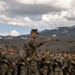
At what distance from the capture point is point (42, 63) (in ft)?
71.6

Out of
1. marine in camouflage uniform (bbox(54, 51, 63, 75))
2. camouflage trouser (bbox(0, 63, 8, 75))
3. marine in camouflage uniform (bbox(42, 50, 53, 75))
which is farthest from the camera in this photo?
marine in camouflage uniform (bbox(54, 51, 63, 75))

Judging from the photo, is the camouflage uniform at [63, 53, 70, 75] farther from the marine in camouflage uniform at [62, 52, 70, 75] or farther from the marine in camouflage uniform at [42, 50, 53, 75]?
the marine in camouflage uniform at [42, 50, 53, 75]

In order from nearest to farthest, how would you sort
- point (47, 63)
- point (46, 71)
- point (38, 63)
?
1. point (38, 63)
2. point (47, 63)
3. point (46, 71)

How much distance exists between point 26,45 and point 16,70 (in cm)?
743

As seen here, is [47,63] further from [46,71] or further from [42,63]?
[46,71]

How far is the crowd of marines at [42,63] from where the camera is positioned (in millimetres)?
19234

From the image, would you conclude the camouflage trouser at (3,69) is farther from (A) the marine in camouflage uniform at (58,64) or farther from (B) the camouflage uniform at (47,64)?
(A) the marine in camouflage uniform at (58,64)

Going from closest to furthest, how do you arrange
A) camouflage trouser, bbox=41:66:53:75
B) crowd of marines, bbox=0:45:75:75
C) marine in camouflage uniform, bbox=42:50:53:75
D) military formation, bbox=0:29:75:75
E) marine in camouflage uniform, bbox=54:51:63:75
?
military formation, bbox=0:29:75:75
crowd of marines, bbox=0:45:75:75
marine in camouflage uniform, bbox=42:50:53:75
camouflage trouser, bbox=41:66:53:75
marine in camouflage uniform, bbox=54:51:63:75

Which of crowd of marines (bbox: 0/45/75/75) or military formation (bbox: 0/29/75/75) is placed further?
crowd of marines (bbox: 0/45/75/75)

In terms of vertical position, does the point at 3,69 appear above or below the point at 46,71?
above

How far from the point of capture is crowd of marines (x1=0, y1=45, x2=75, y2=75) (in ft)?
63.1

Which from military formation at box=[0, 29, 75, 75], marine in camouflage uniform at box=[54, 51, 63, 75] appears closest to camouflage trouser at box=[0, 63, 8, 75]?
military formation at box=[0, 29, 75, 75]

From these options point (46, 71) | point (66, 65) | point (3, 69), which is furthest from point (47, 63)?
point (3, 69)

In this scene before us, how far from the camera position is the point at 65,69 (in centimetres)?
2359
